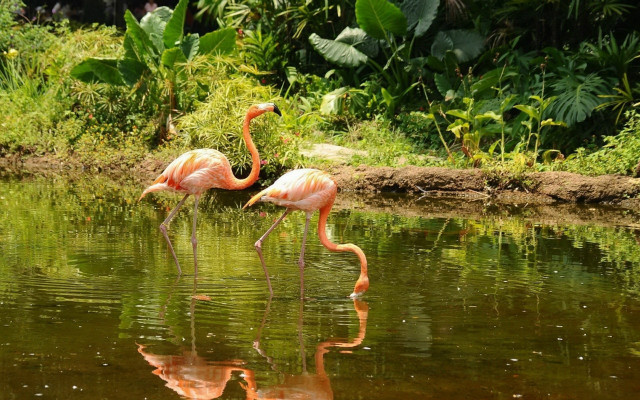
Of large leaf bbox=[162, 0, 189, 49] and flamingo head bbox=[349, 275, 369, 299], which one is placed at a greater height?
large leaf bbox=[162, 0, 189, 49]

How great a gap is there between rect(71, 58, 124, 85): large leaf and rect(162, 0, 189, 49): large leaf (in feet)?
2.78

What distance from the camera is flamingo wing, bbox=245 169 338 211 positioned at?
617 cm

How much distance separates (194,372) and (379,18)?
33.9 ft

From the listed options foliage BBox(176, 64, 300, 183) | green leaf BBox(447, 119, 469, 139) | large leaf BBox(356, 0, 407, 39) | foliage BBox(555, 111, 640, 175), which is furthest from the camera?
large leaf BBox(356, 0, 407, 39)

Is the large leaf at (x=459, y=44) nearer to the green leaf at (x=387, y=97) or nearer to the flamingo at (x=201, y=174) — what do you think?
the green leaf at (x=387, y=97)

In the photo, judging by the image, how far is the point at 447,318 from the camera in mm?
5500

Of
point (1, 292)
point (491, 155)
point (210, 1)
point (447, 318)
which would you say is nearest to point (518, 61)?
point (491, 155)

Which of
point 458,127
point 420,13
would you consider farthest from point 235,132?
point 420,13

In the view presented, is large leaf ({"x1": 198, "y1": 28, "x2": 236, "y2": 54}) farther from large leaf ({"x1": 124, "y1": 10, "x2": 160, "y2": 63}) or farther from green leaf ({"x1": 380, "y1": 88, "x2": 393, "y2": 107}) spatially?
green leaf ({"x1": 380, "y1": 88, "x2": 393, "y2": 107})

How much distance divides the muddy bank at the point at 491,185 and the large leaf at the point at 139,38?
1909 mm

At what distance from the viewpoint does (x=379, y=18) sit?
13.9m

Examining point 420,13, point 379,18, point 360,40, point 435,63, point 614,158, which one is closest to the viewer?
point 614,158

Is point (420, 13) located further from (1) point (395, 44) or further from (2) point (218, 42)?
(2) point (218, 42)

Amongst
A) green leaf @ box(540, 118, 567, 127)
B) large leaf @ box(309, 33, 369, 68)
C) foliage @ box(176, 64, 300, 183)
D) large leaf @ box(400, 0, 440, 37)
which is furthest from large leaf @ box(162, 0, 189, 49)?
green leaf @ box(540, 118, 567, 127)
